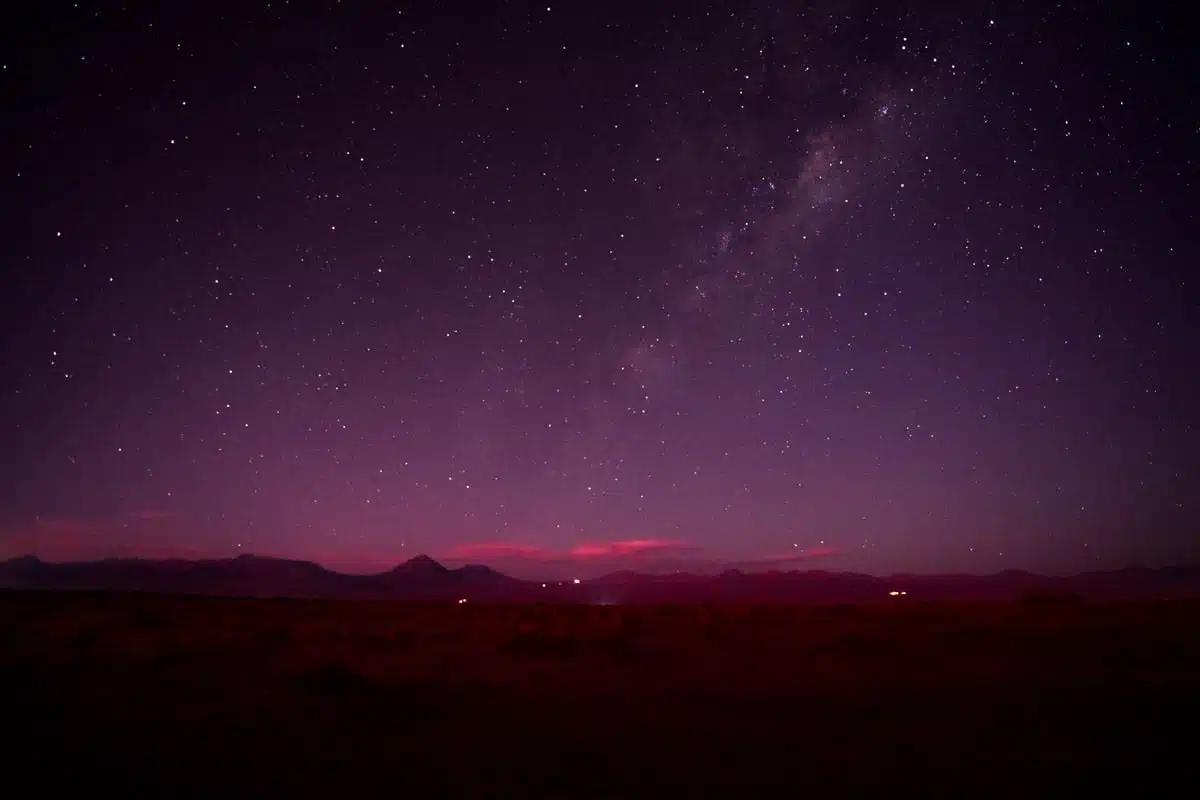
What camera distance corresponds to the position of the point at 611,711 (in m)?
11.5

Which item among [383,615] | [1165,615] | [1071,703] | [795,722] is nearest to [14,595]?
[383,615]

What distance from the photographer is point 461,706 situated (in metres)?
11.9

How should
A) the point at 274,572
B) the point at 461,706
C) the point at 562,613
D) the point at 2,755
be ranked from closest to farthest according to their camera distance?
the point at 2,755, the point at 461,706, the point at 562,613, the point at 274,572

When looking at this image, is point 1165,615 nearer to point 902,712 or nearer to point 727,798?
point 902,712

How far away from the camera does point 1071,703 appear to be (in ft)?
36.4

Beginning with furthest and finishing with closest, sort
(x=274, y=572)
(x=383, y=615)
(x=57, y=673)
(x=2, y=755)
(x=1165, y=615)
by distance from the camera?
(x=274, y=572)
(x=383, y=615)
(x=1165, y=615)
(x=57, y=673)
(x=2, y=755)

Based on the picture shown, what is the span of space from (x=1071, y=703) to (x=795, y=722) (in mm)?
4252

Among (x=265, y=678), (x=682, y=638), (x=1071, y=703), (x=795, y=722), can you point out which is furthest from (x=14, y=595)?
(x=1071, y=703)

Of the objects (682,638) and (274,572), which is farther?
(274,572)

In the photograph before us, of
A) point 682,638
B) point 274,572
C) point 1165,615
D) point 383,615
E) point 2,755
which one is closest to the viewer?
point 2,755

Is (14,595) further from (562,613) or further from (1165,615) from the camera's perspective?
(1165,615)

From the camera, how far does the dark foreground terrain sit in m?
8.07

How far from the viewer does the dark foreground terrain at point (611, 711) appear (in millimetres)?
8070

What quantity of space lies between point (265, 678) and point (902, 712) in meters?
11.3
